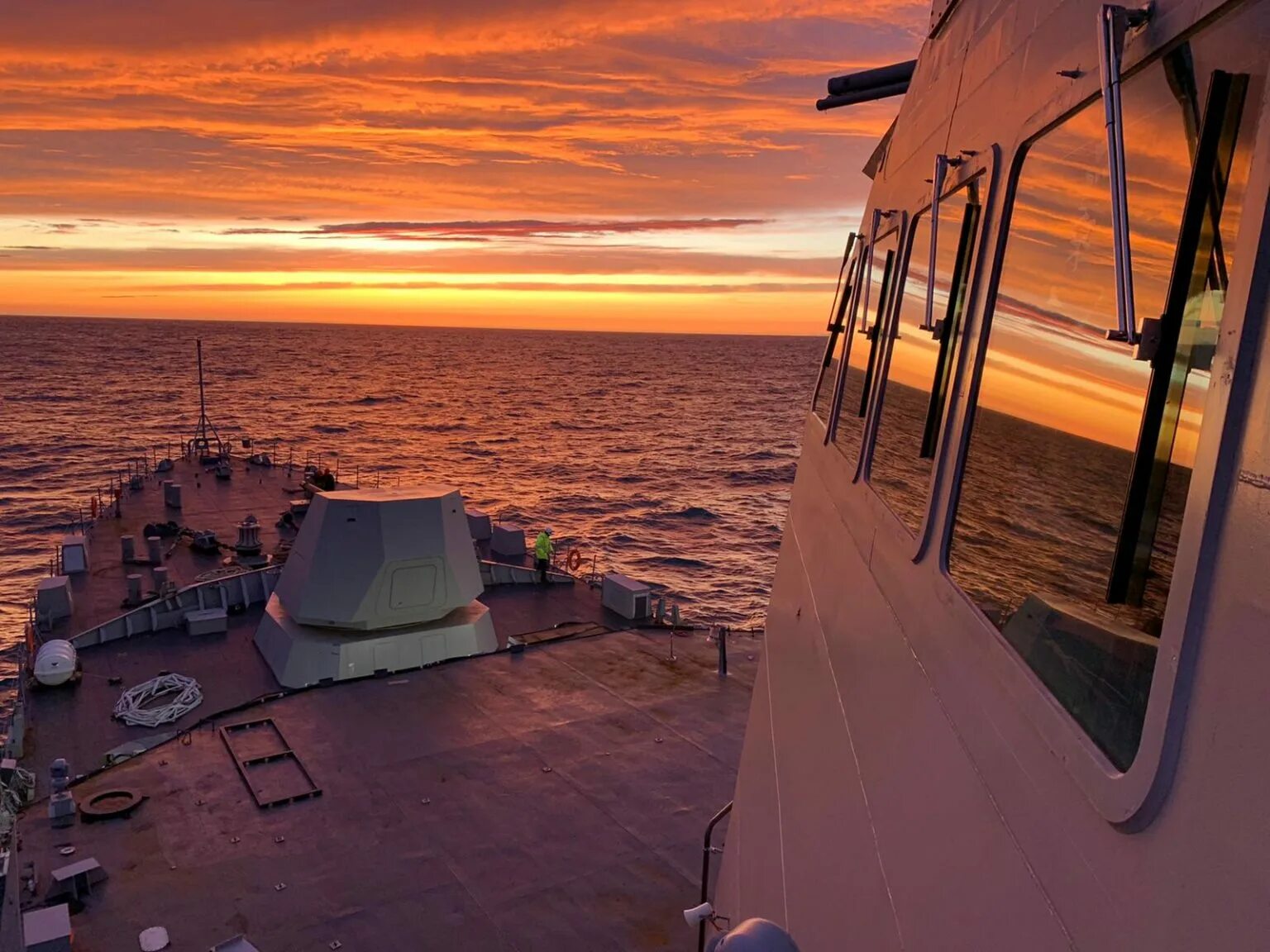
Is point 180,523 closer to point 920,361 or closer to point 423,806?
point 423,806

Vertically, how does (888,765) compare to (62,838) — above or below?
above

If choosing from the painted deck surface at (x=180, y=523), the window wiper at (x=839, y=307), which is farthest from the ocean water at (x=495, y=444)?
the window wiper at (x=839, y=307)

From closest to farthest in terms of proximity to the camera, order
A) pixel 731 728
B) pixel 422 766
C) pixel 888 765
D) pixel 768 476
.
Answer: pixel 888 765 < pixel 422 766 < pixel 731 728 < pixel 768 476

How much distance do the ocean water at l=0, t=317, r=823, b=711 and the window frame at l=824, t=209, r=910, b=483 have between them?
26130 millimetres

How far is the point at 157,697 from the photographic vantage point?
55.8 feet

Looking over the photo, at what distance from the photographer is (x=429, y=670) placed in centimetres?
1639

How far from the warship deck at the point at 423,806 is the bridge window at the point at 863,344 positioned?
6.18 metres

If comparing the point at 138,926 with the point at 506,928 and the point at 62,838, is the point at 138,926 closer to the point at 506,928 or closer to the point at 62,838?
the point at 62,838

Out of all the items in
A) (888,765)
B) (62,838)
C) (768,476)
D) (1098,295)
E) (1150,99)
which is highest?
(1150,99)

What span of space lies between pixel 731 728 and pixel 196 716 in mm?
9324

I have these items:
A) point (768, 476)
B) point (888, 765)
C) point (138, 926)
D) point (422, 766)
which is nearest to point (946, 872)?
point (888, 765)

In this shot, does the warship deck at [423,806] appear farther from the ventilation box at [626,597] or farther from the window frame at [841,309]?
the window frame at [841,309]

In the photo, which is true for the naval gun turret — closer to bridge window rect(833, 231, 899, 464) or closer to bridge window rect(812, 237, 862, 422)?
bridge window rect(812, 237, 862, 422)

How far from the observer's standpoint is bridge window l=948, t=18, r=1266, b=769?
1585 millimetres
